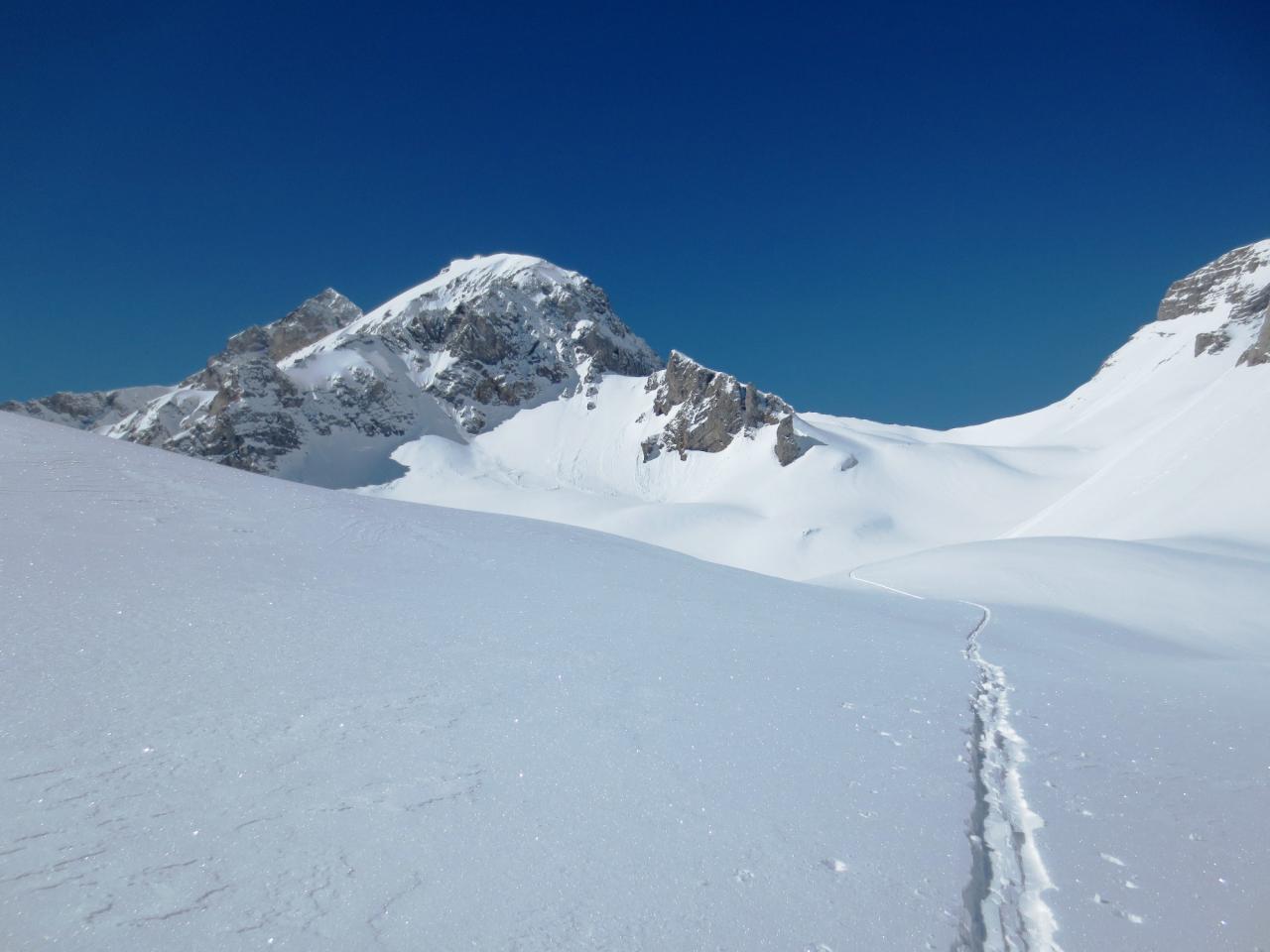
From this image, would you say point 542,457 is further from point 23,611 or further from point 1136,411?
point 23,611

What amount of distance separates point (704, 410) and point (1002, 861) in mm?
77397

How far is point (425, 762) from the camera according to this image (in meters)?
3.74

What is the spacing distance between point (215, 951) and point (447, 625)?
12.3ft

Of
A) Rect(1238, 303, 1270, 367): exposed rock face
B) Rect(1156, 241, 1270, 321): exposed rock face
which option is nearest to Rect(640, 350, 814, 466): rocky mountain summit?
Rect(1238, 303, 1270, 367): exposed rock face

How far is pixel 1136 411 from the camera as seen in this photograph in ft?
226

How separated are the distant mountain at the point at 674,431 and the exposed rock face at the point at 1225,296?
0.32 meters

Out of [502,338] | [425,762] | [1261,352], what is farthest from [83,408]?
[1261,352]

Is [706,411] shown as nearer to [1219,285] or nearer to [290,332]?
[1219,285]

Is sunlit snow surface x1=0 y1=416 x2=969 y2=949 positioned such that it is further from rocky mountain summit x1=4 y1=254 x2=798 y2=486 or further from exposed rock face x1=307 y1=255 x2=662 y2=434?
exposed rock face x1=307 y1=255 x2=662 y2=434

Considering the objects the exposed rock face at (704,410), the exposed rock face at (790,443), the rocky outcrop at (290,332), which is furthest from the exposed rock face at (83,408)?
the exposed rock face at (790,443)

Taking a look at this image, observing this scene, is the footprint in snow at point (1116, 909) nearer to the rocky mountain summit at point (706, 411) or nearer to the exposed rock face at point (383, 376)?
the rocky mountain summit at point (706, 411)

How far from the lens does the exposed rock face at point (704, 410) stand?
3039 inches

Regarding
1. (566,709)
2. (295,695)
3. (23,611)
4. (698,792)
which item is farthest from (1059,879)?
(23,611)

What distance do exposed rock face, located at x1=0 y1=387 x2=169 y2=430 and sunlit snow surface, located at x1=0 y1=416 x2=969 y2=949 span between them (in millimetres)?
123313
